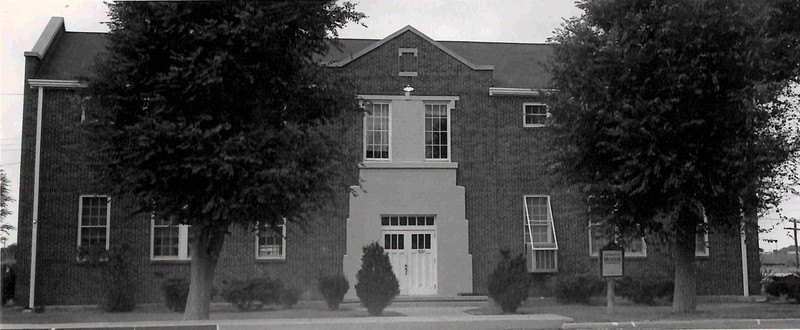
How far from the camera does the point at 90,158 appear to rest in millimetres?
16531

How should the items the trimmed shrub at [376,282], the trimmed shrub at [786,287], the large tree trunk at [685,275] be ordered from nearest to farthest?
the large tree trunk at [685,275] → the trimmed shrub at [376,282] → the trimmed shrub at [786,287]

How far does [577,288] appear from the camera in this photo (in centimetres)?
2545

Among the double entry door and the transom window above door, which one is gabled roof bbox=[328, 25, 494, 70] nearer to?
the transom window above door

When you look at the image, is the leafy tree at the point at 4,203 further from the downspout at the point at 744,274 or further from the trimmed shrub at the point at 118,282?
the downspout at the point at 744,274

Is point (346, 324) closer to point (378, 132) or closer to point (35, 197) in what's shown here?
point (378, 132)

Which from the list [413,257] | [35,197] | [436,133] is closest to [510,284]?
[413,257]

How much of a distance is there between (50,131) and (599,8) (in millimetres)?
16073

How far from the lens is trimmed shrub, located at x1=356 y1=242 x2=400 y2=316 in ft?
66.3

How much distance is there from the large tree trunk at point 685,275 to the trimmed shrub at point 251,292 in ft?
35.2

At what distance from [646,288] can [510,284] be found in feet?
19.9

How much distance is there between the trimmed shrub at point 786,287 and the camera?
26.1m

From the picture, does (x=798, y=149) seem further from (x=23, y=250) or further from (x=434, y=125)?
(x=23, y=250)

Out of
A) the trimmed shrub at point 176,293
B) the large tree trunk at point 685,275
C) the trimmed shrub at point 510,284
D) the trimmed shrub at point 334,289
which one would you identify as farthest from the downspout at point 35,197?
the large tree trunk at point 685,275

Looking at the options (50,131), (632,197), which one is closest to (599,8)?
(632,197)
